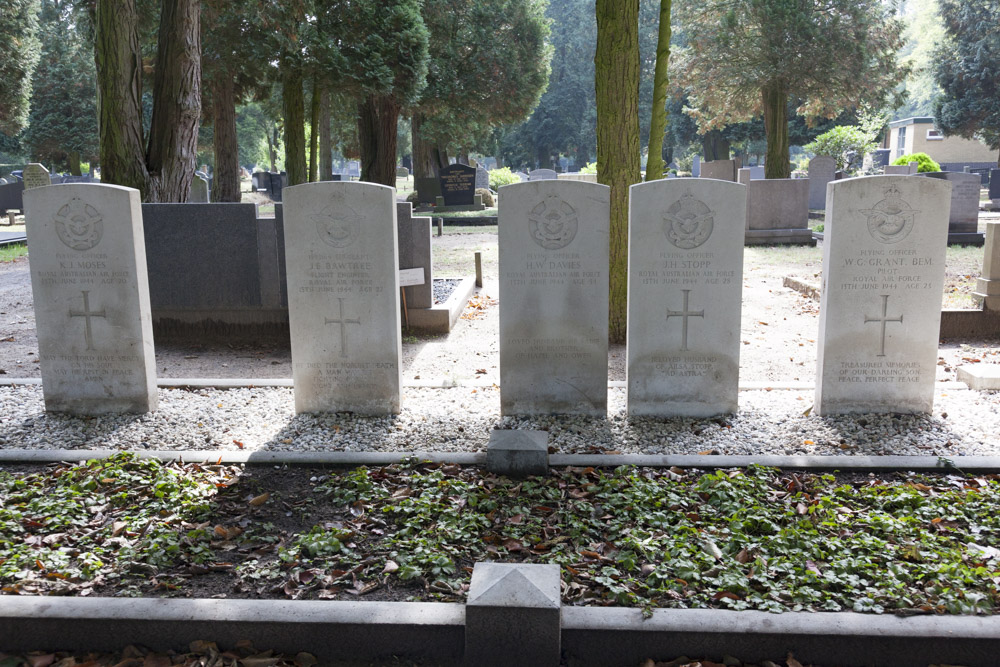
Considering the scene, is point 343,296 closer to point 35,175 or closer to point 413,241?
point 413,241

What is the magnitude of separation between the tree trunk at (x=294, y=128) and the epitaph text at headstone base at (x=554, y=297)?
13.4m

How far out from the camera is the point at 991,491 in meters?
4.40

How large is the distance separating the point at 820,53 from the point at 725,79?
2852 mm

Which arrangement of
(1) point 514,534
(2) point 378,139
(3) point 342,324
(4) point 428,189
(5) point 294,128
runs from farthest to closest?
(4) point 428,189
(2) point 378,139
(5) point 294,128
(3) point 342,324
(1) point 514,534

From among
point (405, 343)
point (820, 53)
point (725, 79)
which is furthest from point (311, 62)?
point (820, 53)

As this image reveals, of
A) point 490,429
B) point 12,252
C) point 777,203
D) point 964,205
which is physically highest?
point 777,203

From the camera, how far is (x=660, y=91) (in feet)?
26.9

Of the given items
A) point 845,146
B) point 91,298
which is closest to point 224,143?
point 91,298

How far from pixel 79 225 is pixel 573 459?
404 cm

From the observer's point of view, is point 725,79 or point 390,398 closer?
point 390,398

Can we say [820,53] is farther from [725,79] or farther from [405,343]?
[405,343]

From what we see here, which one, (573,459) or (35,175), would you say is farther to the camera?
(35,175)

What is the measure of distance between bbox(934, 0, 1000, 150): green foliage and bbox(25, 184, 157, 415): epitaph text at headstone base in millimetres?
37843

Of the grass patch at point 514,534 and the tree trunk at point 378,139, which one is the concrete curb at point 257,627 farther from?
the tree trunk at point 378,139
